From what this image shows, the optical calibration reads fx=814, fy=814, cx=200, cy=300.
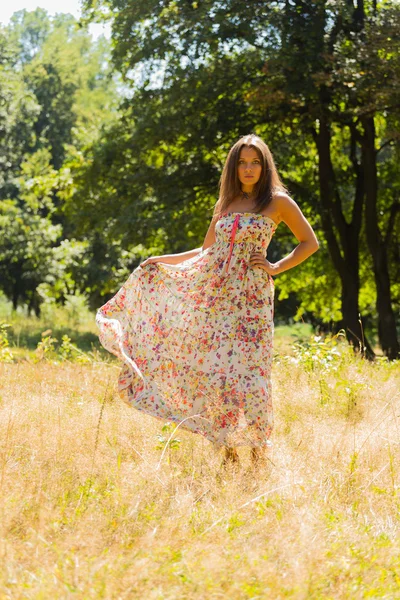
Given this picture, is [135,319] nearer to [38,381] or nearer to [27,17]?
[38,381]

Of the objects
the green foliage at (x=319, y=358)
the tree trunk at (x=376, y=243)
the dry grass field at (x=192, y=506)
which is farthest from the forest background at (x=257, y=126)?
the dry grass field at (x=192, y=506)

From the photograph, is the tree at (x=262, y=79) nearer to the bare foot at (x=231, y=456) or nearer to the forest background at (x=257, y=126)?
the forest background at (x=257, y=126)

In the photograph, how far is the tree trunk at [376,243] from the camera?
52.9 ft

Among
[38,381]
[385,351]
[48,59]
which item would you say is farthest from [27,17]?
[38,381]

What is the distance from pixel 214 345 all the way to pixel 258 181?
110cm

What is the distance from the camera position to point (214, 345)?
5117 millimetres

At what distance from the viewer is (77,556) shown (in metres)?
3.10

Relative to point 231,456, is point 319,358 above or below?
above

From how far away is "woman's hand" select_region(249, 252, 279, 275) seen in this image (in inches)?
199

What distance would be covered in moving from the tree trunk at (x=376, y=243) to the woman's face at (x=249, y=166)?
10770 mm

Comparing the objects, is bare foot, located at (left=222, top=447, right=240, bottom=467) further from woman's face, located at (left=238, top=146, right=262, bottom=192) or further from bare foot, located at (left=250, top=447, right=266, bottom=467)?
woman's face, located at (left=238, top=146, right=262, bottom=192)

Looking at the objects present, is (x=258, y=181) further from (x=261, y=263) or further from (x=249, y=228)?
(x=261, y=263)

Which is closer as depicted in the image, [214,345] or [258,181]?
[214,345]

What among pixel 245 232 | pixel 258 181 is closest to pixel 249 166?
pixel 258 181
